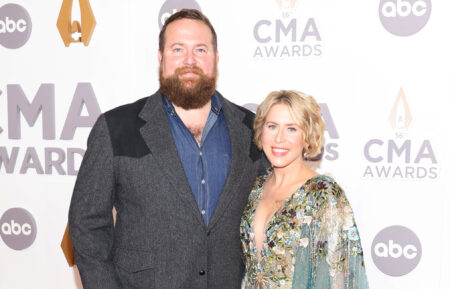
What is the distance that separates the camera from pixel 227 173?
222 centimetres

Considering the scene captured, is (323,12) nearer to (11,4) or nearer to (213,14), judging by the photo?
(213,14)

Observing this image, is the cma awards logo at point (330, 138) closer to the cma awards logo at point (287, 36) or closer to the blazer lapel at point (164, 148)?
the cma awards logo at point (287, 36)

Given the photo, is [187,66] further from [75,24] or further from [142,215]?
[75,24]

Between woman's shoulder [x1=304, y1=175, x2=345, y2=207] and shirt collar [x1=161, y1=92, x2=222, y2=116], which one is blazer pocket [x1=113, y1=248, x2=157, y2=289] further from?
woman's shoulder [x1=304, y1=175, x2=345, y2=207]

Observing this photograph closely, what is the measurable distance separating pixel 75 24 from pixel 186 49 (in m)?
1.60

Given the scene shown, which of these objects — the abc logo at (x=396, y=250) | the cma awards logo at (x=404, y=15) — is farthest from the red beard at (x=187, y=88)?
the abc logo at (x=396, y=250)

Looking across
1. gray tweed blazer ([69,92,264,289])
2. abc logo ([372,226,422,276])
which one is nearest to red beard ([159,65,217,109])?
gray tweed blazer ([69,92,264,289])

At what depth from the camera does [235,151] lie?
7.48 feet

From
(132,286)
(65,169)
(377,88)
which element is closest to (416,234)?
(377,88)

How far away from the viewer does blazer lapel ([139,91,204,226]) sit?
208 centimetres

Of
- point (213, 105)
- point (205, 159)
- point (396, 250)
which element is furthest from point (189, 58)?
point (396, 250)

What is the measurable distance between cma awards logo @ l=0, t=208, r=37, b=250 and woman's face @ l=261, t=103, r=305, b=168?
2544 mm

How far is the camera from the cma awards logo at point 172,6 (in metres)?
3.21

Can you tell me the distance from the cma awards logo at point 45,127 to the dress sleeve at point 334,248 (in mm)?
2171
